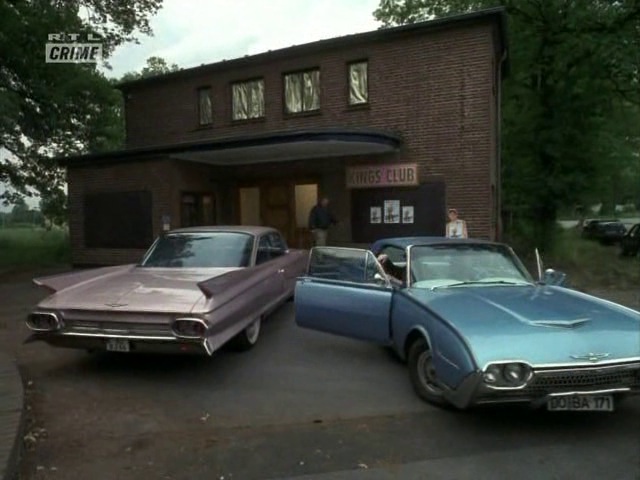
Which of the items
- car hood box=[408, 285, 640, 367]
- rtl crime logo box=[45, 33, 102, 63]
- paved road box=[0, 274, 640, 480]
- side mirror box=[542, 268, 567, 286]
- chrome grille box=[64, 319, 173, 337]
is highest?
rtl crime logo box=[45, 33, 102, 63]

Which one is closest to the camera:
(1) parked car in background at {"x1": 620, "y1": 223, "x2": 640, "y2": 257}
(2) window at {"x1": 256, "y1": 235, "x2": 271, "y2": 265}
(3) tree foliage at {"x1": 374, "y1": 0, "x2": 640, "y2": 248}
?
(2) window at {"x1": 256, "y1": 235, "x2": 271, "y2": 265}

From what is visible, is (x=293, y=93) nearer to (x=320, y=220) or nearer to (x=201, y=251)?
(x=320, y=220)

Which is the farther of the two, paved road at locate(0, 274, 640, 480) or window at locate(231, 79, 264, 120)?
window at locate(231, 79, 264, 120)

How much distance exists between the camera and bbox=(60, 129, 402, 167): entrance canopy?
12.6 meters

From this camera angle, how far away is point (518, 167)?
67.3 feet

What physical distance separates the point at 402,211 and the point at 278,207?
4064 millimetres

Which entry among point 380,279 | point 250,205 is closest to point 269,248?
point 380,279

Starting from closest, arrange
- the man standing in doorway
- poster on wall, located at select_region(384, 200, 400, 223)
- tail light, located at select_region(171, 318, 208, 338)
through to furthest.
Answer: tail light, located at select_region(171, 318, 208, 338) < the man standing in doorway < poster on wall, located at select_region(384, 200, 400, 223)

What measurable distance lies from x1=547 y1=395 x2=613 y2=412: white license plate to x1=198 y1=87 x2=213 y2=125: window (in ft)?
51.5

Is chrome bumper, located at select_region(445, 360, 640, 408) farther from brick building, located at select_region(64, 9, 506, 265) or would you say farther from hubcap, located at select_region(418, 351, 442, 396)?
brick building, located at select_region(64, 9, 506, 265)

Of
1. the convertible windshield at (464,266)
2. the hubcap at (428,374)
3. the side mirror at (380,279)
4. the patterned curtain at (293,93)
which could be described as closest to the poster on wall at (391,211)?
the patterned curtain at (293,93)

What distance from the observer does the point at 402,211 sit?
14055 millimetres

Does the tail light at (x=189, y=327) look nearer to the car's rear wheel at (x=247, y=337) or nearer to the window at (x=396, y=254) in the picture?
the car's rear wheel at (x=247, y=337)

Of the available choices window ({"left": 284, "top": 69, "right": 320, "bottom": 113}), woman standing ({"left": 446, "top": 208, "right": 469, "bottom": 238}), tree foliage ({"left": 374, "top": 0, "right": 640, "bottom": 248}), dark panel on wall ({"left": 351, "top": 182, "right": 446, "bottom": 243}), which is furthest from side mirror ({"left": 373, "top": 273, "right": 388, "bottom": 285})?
tree foliage ({"left": 374, "top": 0, "right": 640, "bottom": 248})
